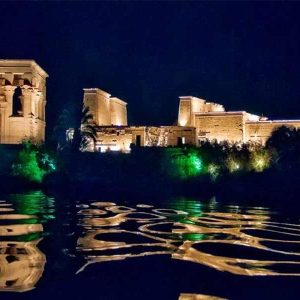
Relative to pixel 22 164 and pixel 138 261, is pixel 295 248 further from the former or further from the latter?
pixel 22 164

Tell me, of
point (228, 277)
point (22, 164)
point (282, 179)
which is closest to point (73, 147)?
point (22, 164)

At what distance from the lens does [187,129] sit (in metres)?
51.6

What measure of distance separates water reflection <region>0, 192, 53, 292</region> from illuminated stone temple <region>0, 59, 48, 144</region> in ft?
98.1

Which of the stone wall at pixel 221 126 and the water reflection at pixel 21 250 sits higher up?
the stone wall at pixel 221 126

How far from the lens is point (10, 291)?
7840 millimetres

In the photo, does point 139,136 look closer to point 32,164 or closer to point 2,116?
point 2,116

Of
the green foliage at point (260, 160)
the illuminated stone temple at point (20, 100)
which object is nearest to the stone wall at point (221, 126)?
the green foliage at point (260, 160)

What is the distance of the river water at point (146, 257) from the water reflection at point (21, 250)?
0.02m

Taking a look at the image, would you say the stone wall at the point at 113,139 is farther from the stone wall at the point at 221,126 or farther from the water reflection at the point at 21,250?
the water reflection at the point at 21,250

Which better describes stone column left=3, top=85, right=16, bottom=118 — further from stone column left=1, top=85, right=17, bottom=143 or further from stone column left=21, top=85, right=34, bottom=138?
stone column left=21, top=85, right=34, bottom=138

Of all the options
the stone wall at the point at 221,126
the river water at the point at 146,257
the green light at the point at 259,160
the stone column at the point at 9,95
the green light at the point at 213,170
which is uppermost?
the stone column at the point at 9,95

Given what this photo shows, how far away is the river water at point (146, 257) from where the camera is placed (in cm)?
818

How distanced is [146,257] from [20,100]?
41.6 meters

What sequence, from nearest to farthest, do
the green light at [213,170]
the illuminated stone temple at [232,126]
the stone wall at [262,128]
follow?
the green light at [213,170] < the stone wall at [262,128] < the illuminated stone temple at [232,126]
